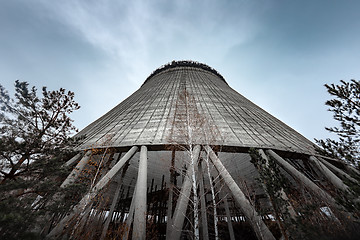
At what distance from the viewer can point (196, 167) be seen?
6.28m

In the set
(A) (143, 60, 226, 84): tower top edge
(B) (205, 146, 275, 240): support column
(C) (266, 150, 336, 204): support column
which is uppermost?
(A) (143, 60, 226, 84): tower top edge

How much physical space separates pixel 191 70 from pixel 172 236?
19538 mm

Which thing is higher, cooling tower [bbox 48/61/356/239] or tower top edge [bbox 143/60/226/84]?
tower top edge [bbox 143/60/226/84]

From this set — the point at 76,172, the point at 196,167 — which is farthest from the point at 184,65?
the point at 76,172

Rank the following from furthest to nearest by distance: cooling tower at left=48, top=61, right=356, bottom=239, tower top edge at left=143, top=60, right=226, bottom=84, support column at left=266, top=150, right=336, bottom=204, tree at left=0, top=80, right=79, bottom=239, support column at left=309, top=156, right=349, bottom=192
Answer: tower top edge at left=143, top=60, right=226, bottom=84 → support column at left=309, top=156, right=349, bottom=192 → support column at left=266, top=150, right=336, bottom=204 → cooling tower at left=48, top=61, right=356, bottom=239 → tree at left=0, top=80, right=79, bottom=239

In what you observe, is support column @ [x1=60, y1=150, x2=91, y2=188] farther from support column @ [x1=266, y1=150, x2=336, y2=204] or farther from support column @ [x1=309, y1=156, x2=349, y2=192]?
support column @ [x1=309, y1=156, x2=349, y2=192]

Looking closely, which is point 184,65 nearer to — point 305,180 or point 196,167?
point 196,167

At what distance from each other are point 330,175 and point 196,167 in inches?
240

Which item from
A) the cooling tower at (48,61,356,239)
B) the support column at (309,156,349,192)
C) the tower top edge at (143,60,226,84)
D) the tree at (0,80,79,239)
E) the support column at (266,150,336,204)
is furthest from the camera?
the tower top edge at (143,60,226,84)

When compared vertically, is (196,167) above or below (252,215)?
above

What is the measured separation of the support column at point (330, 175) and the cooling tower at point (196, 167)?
36mm

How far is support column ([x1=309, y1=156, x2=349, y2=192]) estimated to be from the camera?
6300 millimetres

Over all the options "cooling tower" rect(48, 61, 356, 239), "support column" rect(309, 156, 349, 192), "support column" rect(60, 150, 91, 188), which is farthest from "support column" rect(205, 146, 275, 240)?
"support column" rect(60, 150, 91, 188)

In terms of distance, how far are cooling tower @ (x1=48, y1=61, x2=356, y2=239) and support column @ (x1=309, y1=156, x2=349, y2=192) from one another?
0.04 metres
